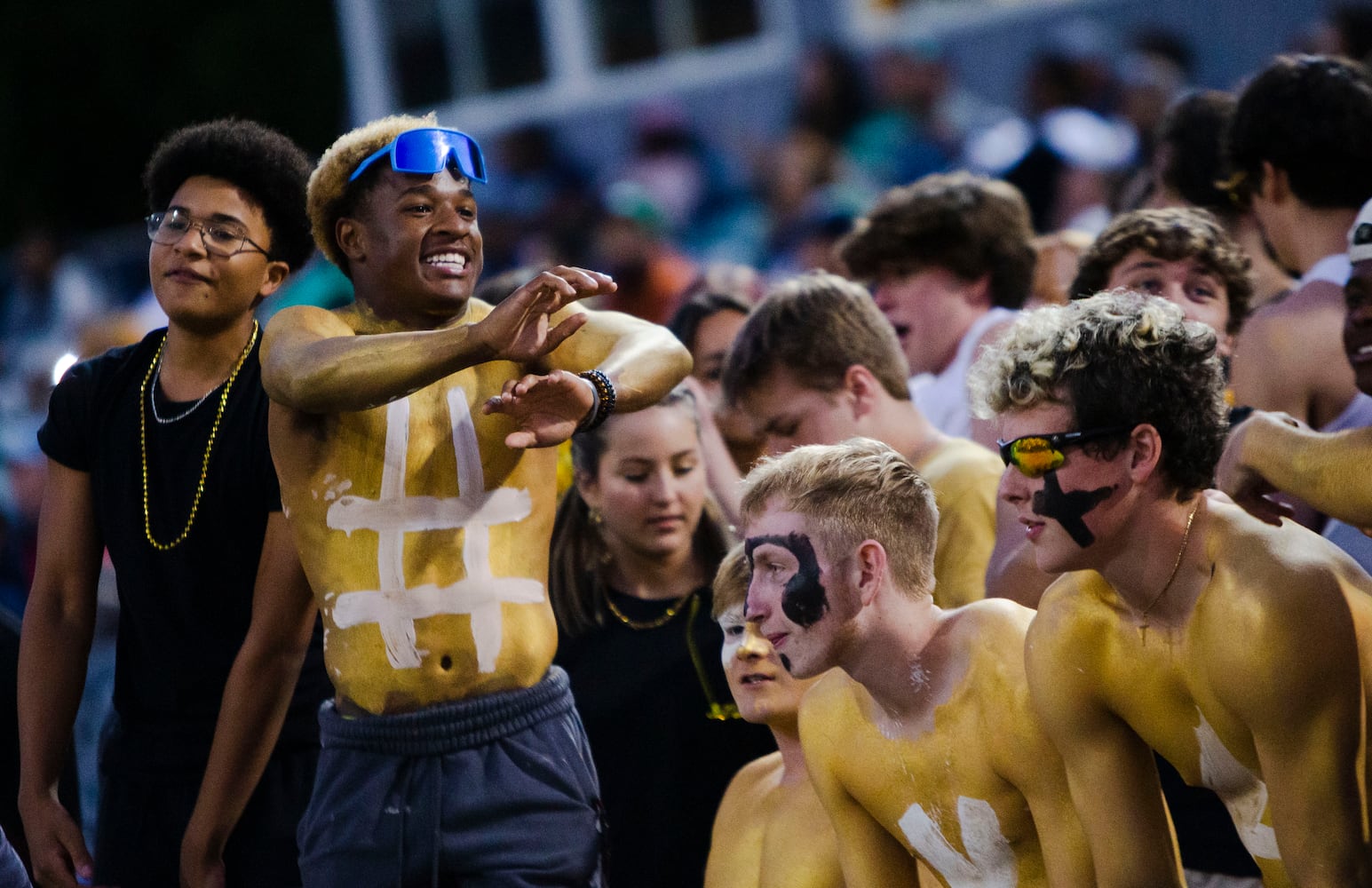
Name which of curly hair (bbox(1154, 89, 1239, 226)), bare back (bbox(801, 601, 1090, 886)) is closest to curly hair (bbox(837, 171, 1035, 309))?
curly hair (bbox(1154, 89, 1239, 226))

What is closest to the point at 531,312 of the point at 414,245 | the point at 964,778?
the point at 414,245

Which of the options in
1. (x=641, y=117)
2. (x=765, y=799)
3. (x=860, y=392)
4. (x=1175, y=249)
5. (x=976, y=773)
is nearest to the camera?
(x=976, y=773)

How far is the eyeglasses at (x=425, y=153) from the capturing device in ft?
9.52

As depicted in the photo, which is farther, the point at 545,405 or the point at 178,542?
the point at 178,542

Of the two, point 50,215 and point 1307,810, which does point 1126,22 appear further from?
point 50,215

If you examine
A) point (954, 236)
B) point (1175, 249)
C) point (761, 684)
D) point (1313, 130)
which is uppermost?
point (1313, 130)

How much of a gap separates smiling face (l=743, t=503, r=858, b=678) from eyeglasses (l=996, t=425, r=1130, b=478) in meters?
0.40

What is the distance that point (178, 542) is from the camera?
3.25 m

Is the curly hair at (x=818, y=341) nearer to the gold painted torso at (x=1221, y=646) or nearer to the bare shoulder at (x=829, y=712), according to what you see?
the bare shoulder at (x=829, y=712)

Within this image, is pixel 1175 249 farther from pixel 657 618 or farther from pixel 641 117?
pixel 641 117

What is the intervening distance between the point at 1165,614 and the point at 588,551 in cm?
184

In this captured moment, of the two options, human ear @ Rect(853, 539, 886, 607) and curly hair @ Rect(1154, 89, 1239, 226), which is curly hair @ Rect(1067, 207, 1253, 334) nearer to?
curly hair @ Rect(1154, 89, 1239, 226)

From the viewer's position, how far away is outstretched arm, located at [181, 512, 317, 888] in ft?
10.2

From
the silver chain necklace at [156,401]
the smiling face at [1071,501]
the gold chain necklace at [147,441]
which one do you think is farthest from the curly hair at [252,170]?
the smiling face at [1071,501]
